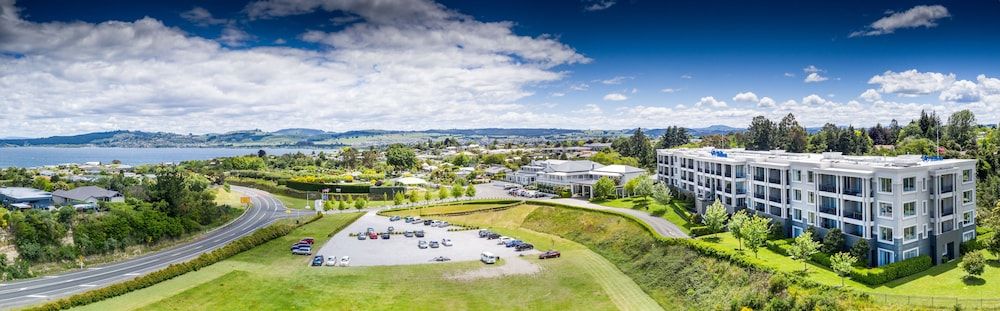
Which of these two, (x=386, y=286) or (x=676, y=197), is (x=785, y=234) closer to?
(x=676, y=197)

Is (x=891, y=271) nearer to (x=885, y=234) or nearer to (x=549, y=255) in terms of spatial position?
(x=885, y=234)

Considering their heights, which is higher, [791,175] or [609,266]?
[791,175]

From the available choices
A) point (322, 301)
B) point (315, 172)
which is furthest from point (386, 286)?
point (315, 172)

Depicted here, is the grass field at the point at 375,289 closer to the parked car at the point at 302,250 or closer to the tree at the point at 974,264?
the parked car at the point at 302,250

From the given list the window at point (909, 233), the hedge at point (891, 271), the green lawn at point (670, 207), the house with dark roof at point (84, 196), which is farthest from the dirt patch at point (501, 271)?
the house with dark roof at point (84, 196)

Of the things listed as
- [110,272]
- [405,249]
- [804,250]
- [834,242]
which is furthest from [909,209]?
[110,272]

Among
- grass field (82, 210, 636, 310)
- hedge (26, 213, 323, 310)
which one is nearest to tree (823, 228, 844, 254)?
grass field (82, 210, 636, 310)

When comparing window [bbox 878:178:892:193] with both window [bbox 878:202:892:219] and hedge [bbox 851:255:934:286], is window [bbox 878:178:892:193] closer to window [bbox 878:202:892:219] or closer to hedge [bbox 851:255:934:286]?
window [bbox 878:202:892:219]
